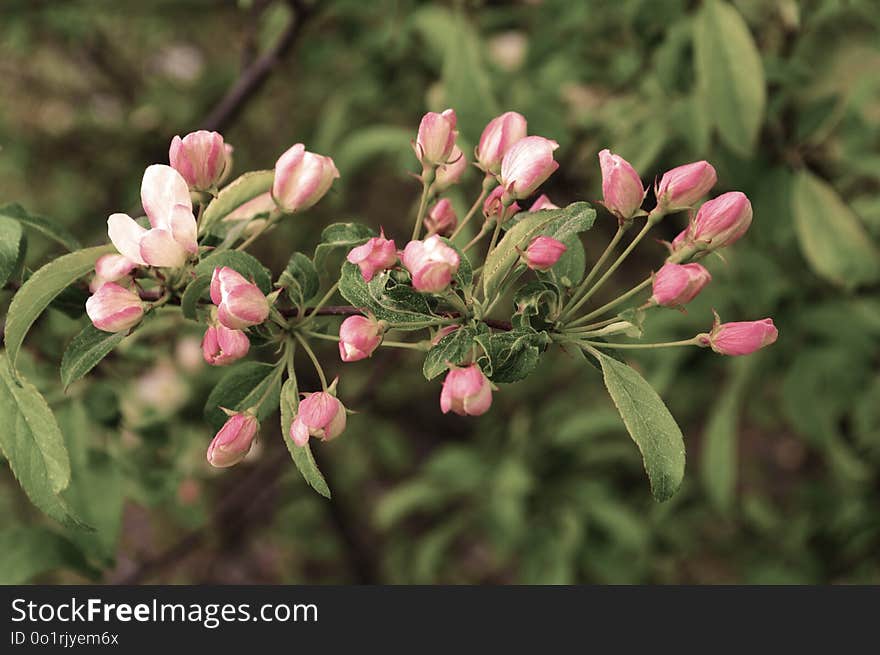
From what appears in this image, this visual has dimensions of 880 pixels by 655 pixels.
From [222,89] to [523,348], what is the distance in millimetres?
1771

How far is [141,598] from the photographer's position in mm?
1140

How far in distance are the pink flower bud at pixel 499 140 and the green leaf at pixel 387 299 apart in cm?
14

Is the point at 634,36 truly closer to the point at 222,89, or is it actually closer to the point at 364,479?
the point at 222,89

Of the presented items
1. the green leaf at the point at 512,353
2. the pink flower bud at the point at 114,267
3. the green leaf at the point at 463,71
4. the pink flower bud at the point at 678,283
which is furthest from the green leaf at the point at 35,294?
the green leaf at the point at 463,71

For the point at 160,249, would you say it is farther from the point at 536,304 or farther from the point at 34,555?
the point at 34,555

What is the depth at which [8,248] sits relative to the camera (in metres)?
0.69

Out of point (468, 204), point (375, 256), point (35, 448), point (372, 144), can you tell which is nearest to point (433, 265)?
point (375, 256)

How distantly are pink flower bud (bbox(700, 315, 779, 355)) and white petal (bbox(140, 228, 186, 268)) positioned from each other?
1.35 feet

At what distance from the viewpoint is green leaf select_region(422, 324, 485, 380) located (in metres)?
0.61

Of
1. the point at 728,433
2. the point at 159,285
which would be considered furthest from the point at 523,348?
the point at 728,433

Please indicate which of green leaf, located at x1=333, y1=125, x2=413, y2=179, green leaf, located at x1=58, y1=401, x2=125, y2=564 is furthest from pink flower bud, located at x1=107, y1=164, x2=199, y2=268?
green leaf, located at x1=333, y1=125, x2=413, y2=179

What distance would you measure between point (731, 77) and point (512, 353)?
79cm

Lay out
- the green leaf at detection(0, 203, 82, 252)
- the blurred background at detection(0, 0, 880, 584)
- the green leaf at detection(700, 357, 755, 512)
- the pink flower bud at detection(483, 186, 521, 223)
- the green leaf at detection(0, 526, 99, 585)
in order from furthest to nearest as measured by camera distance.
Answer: the green leaf at detection(700, 357, 755, 512)
the blurred background at detection(0, 0, 880, 584)
the green leaf at detection(0, 526, 99, 585)
the green leaf at detection(0, 203, 82, 252)
the pink flower bud at detection(483, 186, 521, 223)

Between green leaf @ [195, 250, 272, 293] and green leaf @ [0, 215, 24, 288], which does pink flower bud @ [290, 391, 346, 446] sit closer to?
green leaf @ [195, 250, 272, 293]
